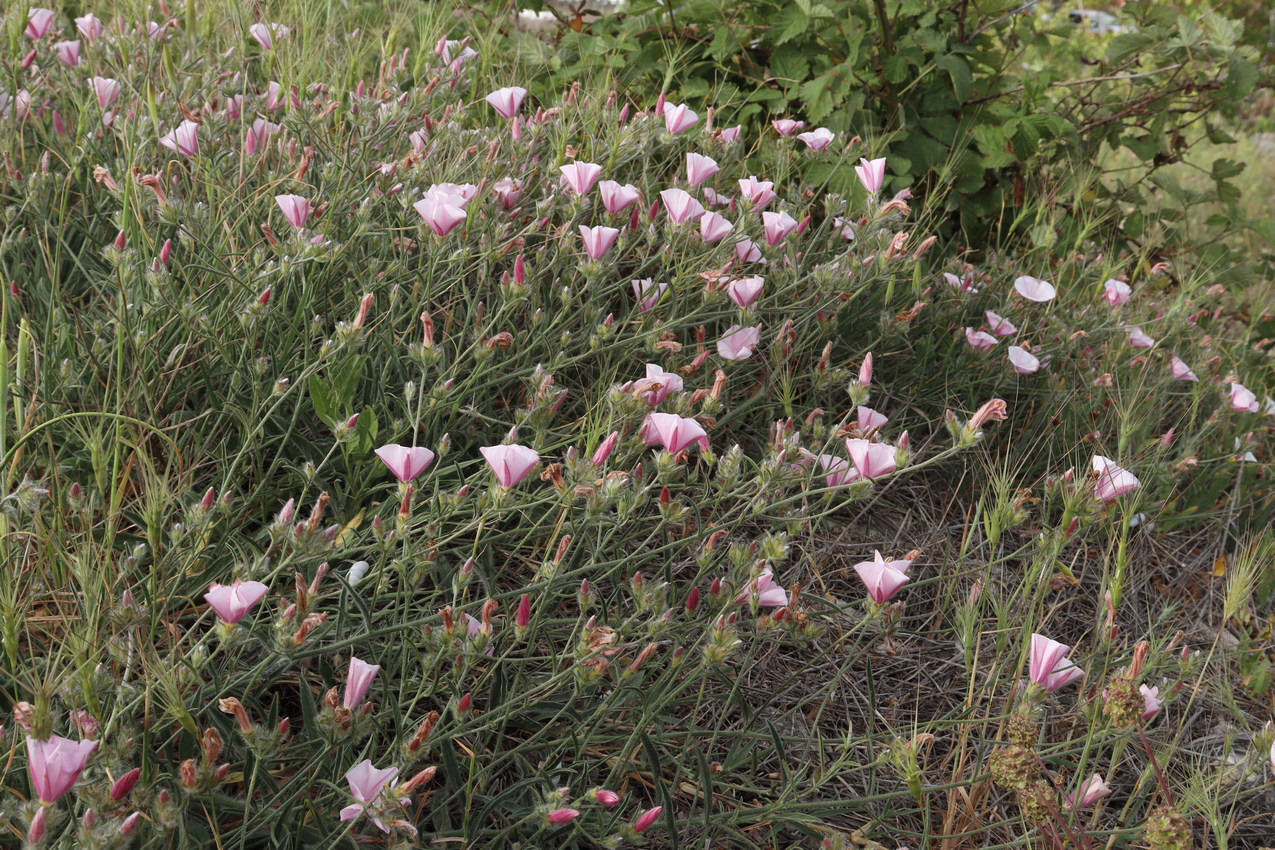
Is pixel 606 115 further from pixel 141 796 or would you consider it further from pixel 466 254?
pixel 141 796

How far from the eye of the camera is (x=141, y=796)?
110cm

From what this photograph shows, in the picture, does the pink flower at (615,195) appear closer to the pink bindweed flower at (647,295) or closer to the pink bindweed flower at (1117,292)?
the pink bindweed flower at (647,295)

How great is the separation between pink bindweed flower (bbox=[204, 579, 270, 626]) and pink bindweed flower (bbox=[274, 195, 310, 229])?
797 mm

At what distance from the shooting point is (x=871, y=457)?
1535 mm

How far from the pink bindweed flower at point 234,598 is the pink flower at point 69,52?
6.35 ft

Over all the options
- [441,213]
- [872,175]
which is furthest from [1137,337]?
[441,213]

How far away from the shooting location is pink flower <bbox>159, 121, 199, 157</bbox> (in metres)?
2.04

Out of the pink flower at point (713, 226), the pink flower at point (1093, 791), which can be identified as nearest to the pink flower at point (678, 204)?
the pink flower at point (713, 226)

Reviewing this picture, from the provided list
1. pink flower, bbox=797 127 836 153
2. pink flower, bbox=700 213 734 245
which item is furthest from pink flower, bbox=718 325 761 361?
pink flower, bbox=797 127 836 153

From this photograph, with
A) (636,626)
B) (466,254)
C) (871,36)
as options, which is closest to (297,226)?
(466,254)

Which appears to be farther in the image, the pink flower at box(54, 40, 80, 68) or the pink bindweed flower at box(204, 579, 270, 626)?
the pink flower at box(54, 40, 80, 68)

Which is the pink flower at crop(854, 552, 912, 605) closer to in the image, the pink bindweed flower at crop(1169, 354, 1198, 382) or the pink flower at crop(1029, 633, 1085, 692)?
the pink flower at crop(1029, 633, 1085, 692)

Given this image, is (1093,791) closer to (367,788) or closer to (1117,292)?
(367,788)

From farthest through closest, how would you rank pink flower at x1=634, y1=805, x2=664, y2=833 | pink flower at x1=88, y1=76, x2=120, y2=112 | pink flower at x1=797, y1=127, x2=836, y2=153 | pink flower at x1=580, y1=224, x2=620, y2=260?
1. pink flower at x1=797, y1=127, x2=836, y2=153
2. pink flower at x1=88, y1=76, x2=120, y2=112
3. pink flower at x1=580, y1=224, x2=620, y2=260
4. pink flower at x1=634, y1=805, x2=664, y2=833
